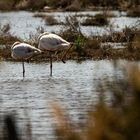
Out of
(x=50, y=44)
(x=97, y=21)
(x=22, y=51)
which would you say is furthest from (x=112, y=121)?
(x=97, y=21)

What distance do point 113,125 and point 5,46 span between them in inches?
759

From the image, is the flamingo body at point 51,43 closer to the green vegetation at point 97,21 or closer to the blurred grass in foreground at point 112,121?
the blurred grass in foreground at point 112,121

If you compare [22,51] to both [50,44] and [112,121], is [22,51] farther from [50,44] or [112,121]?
[112,121]

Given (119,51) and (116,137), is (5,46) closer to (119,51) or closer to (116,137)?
(119,51)

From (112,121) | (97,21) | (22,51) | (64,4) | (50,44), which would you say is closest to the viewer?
(112,121)

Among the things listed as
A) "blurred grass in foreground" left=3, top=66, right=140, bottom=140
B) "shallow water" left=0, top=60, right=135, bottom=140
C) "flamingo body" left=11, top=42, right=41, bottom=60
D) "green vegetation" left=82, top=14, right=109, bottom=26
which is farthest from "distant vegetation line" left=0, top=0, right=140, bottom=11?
"blurred grass in foreground" left=3, top=66, right=140, bottom=140

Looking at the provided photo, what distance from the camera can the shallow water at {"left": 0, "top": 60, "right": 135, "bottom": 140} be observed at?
11070 millimetres

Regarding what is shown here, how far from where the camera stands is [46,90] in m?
15.7

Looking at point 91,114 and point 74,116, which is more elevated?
point 91,114

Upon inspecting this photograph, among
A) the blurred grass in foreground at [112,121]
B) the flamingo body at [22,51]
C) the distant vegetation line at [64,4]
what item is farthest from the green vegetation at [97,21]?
the blurred grass in foreground at [112,121]

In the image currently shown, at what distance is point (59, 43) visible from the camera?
21203mm

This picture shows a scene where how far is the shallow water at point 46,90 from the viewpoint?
36.3 ft

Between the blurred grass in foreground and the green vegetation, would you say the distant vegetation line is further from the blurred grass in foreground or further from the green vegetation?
the blurred grass in foreground

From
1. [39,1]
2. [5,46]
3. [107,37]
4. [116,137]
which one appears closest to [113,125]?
[116,137]
